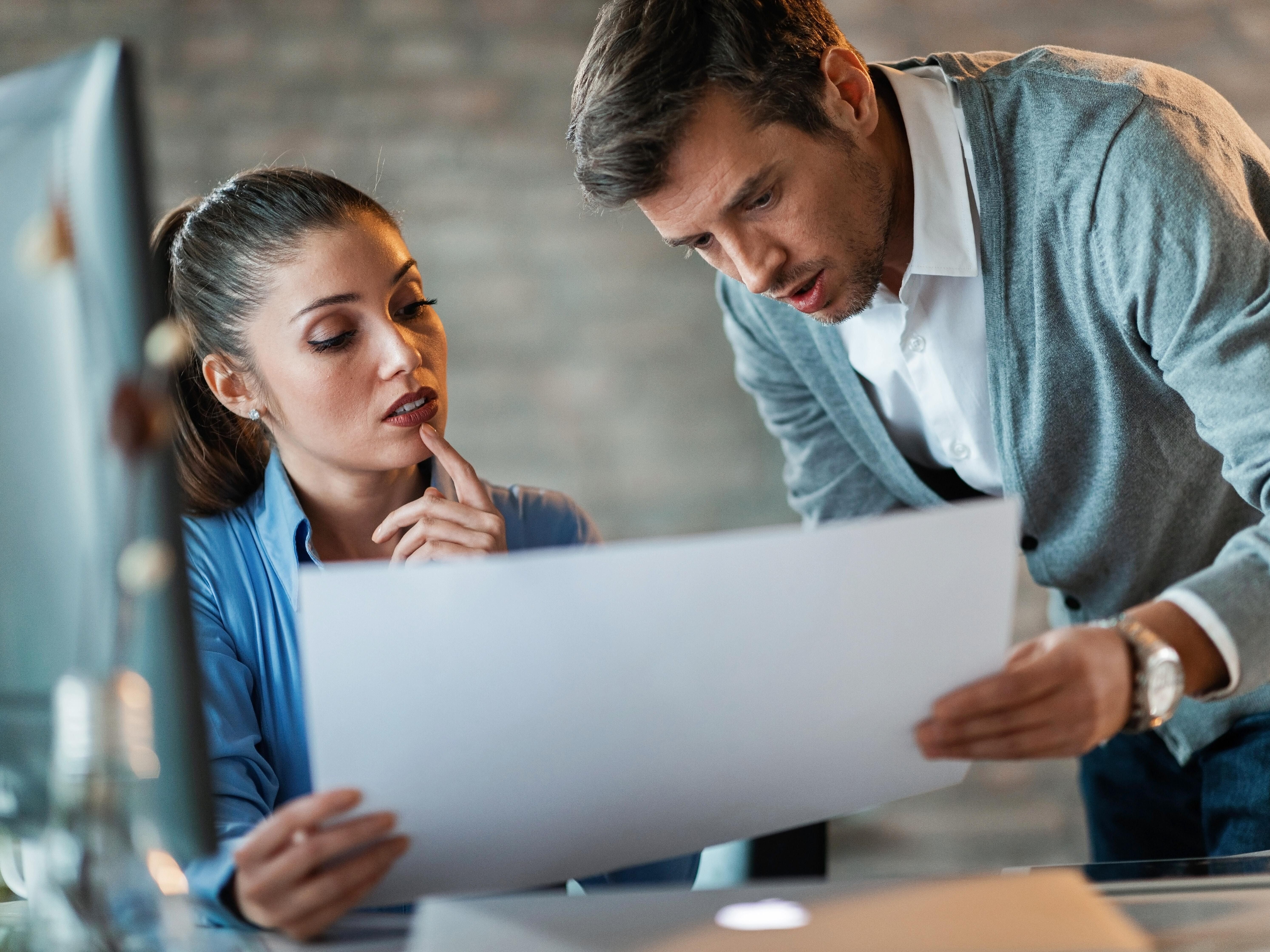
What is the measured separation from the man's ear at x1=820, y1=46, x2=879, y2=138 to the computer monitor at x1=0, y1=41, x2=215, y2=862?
77 centimetres

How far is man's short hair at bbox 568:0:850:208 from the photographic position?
1.03 meters

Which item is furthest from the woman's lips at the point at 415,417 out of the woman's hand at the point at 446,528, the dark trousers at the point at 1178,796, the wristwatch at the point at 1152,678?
the dark trousers at the point at 1178,796

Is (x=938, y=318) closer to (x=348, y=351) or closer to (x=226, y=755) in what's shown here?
(x=348, y=351)

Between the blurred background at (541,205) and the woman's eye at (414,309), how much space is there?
1141 millimetres

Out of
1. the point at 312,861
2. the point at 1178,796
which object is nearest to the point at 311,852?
the point at 312,861

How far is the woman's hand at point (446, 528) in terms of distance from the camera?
1.06 meters

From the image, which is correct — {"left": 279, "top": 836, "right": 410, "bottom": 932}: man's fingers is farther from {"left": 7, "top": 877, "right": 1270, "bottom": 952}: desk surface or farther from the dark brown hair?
the dark brown hair

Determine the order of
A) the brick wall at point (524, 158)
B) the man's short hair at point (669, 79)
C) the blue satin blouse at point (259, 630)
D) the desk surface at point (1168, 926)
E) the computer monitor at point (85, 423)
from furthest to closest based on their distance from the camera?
the brick wall at point (524, 158) → the man's short hair at point (669, 79) → the blue satin blouse at point (259, 630) → the desk surface at point (1168, 926) → the computer monitor at point (85, 423)

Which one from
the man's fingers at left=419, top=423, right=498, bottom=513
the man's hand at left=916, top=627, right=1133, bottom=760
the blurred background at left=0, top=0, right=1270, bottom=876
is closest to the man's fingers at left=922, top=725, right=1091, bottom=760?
the man's hand at left=916, top=627, right=1133, bottom=760

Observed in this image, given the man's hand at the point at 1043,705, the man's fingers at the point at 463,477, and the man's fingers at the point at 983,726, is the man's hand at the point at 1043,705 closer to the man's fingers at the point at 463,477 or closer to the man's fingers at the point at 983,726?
the man's fingers at the point at 983,726

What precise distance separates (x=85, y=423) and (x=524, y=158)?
2.00 m

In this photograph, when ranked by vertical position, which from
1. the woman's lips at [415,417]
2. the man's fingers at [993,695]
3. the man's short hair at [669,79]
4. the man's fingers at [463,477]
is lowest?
the man's fingers at [993,695]

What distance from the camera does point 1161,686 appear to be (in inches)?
29.9

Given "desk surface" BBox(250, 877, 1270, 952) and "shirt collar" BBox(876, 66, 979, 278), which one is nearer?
"desk surface" BBox(250, 877, 1270, 952)
